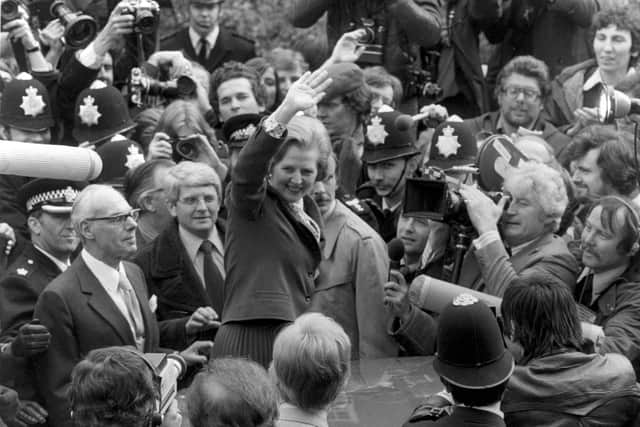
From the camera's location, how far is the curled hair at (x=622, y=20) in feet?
30.4

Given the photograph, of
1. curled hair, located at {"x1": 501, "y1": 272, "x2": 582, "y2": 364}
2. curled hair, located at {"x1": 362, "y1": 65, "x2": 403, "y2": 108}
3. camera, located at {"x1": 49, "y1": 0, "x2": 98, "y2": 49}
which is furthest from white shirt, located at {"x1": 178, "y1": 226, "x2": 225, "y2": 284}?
camera, located at {"x1": 49, "y1": 0, "x2": 98, "y2": 49}

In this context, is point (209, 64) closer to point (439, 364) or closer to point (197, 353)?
point (197, 353)

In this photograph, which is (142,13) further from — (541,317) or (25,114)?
(541,317)

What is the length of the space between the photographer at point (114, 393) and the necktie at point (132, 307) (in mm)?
1871

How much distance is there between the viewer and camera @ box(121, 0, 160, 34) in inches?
362

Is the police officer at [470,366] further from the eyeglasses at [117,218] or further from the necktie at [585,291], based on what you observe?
the eyeglasses at [117,218]

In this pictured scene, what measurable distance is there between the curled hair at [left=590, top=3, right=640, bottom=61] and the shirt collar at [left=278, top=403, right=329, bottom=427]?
17.2 feet

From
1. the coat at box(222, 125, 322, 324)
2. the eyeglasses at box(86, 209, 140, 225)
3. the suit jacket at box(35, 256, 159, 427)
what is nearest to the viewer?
the coat at box(222, 125, 322, 324)

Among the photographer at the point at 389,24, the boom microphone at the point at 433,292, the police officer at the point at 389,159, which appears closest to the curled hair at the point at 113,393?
the boom microphone at the point at 433,292

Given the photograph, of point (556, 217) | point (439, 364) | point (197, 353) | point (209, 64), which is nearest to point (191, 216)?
point (197, 353)

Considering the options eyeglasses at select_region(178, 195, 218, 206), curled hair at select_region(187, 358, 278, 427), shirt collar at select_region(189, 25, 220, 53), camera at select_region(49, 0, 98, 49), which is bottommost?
curled hair at select_region(187, 358, 278, 427)

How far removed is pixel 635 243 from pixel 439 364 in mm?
1756

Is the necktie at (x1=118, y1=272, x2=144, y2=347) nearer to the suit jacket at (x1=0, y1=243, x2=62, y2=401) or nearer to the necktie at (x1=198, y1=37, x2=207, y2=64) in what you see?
the suit jacket at (x1=0, y1=243, x2=62, y2=401)

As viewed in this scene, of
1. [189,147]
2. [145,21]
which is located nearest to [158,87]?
[145,21]
